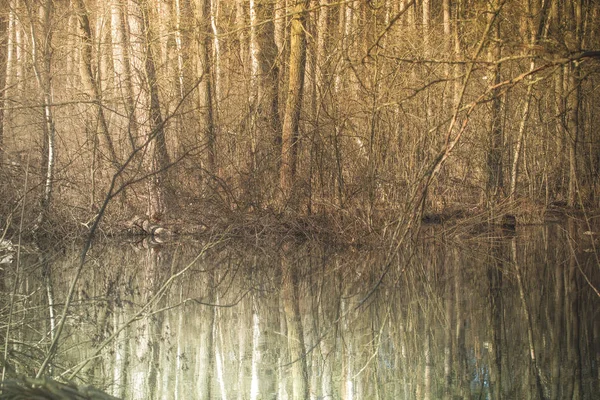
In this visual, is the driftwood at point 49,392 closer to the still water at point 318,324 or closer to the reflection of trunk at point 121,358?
the still water at point 318,324

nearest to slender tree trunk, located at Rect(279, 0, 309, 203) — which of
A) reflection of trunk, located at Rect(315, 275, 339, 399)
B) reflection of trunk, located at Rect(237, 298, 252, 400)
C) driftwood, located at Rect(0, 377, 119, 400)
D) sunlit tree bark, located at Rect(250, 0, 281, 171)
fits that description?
sunlit tree bark, located at Rect(250, 0, 281, 171)

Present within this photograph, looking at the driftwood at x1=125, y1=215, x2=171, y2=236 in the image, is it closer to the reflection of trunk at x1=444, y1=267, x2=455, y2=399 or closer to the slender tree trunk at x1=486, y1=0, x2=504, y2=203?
the slender tree trunk at x1=486, y1=0, x2=504, y2=203

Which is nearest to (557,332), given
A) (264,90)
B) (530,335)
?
(530,335)

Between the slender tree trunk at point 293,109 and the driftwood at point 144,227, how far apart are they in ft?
7.02

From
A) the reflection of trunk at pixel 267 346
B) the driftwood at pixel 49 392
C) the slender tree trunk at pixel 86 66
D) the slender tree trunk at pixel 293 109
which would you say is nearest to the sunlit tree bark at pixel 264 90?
the slender tree trunk at pixel 293 109

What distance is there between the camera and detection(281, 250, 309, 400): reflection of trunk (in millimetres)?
4938

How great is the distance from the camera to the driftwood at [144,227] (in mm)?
13484

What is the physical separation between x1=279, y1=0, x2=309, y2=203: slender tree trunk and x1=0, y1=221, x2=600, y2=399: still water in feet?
6.95

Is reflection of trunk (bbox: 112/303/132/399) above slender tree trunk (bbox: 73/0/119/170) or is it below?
below

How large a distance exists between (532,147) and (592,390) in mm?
12138

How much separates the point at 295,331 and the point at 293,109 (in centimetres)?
710

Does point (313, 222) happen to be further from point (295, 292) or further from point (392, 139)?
point (295, 292)

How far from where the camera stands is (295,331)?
21.1 feet

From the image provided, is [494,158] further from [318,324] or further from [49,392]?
[49,392]
